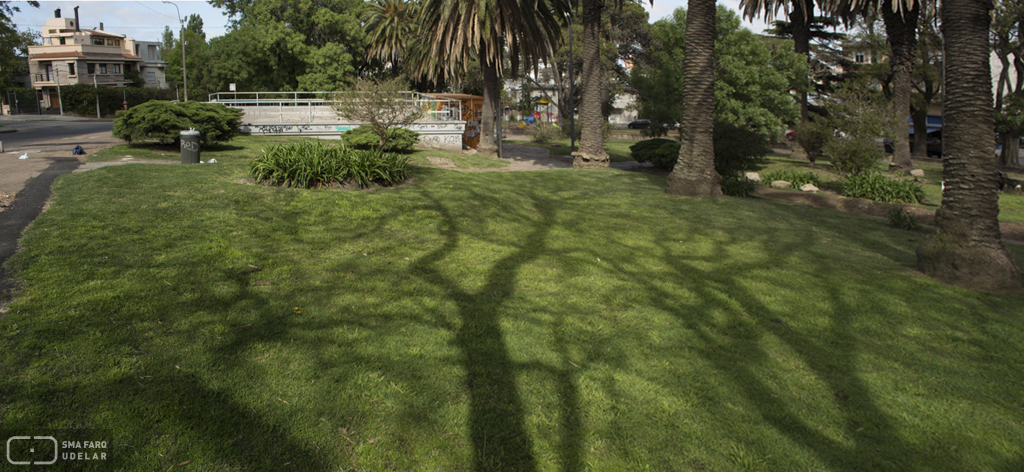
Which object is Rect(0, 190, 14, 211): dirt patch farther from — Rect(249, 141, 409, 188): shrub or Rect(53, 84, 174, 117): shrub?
Rect(53, 84, 174, 117): shrub

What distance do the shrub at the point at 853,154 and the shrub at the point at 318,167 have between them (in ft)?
50.3

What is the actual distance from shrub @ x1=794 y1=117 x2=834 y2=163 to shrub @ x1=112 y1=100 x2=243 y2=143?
70.2 ft

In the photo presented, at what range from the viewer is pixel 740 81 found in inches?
1084

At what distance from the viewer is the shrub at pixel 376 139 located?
61.5ft

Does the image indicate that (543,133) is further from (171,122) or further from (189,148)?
(189,148)

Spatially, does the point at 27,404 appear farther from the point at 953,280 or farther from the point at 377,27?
the point at 377,27

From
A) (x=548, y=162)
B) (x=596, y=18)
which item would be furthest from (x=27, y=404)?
(x=548, y=162)

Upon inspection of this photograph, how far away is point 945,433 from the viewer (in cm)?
402

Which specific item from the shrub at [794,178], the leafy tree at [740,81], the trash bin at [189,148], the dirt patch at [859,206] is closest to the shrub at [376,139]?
the trash bin at [189,148]

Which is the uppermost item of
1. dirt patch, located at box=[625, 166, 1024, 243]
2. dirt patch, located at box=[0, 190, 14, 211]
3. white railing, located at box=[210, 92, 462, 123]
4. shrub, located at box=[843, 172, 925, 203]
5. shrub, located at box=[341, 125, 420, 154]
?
white railing, located at box=[210, 92, 462, 123]

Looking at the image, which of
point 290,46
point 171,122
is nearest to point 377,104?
point 171,122

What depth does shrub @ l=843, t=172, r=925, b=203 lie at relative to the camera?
15.8m

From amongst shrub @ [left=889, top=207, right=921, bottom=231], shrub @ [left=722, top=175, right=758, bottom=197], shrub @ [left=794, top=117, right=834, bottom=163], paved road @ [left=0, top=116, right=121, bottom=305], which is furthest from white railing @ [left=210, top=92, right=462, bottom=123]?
shrub @ [left=889, top=207, right=921, bottom=231]

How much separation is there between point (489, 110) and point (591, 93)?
7587mm
